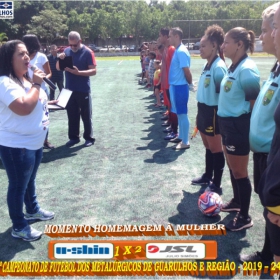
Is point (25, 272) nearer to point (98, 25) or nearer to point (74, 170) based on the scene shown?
point (74, 170)

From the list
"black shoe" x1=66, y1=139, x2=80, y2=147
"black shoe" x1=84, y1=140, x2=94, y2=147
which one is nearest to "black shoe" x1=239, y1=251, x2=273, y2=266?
"black shoe" x1=84, y1=140, x2=94, y2=147

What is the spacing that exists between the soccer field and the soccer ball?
0.34 feet

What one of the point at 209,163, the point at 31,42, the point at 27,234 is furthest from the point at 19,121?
the point at 31,42

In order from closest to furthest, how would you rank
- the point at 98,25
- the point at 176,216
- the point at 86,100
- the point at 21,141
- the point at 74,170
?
1. the point at 21,141
2. the point at 176,216
3. the point at 74,170
4. the point at 86,100
5. the point at 98,25

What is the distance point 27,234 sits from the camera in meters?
3.29

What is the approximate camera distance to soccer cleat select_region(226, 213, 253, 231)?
335 centimetres

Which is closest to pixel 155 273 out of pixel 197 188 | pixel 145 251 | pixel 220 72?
pixel 145 251

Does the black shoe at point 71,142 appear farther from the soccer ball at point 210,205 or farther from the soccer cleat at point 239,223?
the soccer cleat at point 239,223

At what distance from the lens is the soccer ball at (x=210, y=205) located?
3.56 m

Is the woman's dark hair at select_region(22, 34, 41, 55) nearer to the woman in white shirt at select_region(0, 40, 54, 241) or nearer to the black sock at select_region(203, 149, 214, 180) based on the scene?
the woman in white shirt at select_region(0, 40, 54, 241)

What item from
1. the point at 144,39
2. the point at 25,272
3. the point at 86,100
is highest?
the point at 144,39

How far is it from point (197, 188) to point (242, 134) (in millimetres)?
1471

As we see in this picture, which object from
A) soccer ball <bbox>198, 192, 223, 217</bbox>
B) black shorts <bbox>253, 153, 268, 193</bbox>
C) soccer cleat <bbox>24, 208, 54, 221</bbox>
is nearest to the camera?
black shorts <bbox>253, 153, 268, 193</bbox>

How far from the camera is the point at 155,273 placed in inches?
111
